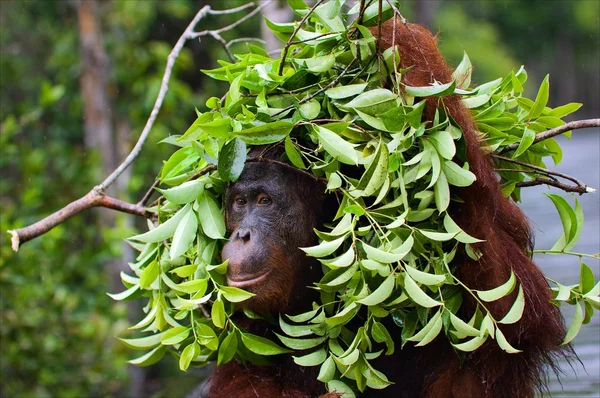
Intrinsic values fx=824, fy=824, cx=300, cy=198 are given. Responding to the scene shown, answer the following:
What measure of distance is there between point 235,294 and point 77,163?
5053mm

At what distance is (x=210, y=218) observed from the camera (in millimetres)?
2881

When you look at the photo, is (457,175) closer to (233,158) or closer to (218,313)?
(233,158)

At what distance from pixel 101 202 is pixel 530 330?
168 centimetres

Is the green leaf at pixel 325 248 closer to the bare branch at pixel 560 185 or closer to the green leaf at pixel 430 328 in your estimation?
the green leaf at pixel 430 328

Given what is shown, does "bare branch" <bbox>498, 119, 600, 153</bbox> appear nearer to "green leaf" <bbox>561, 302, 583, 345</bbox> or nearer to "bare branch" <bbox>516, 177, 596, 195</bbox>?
"bare branch" <bbox>516, 177, 596, 195</bbox>

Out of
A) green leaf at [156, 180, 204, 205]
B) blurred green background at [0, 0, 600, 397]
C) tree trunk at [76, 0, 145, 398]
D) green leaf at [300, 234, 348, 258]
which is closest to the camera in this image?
green leaf at [300, 234, 348, 258]

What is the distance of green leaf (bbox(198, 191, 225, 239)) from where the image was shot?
2.87m

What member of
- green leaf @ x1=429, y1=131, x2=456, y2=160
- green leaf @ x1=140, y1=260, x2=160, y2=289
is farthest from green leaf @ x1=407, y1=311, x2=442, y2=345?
green leaf @ x1=140, y1=260, x2=160, y2=289

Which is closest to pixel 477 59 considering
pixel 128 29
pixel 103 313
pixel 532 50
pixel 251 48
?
pixel 532 50

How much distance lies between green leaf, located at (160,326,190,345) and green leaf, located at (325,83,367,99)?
3.18 feet

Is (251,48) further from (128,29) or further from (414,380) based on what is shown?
(128,29)

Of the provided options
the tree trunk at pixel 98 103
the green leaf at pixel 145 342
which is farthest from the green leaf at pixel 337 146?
the tree trunk at pixel 98 103

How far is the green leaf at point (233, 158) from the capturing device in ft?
8.85

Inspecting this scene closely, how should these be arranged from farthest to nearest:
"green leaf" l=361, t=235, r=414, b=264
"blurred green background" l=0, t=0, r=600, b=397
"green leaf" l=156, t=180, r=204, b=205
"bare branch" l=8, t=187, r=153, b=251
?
"blurred green background" l=0, t=0, r=600, b=397 < "bare branch" l=8, t=187, r=153, b=251 < "green leaf" l=156, t=180, r=204, b=205 < "green leaf" l=361, t=235, r=414, b=264
